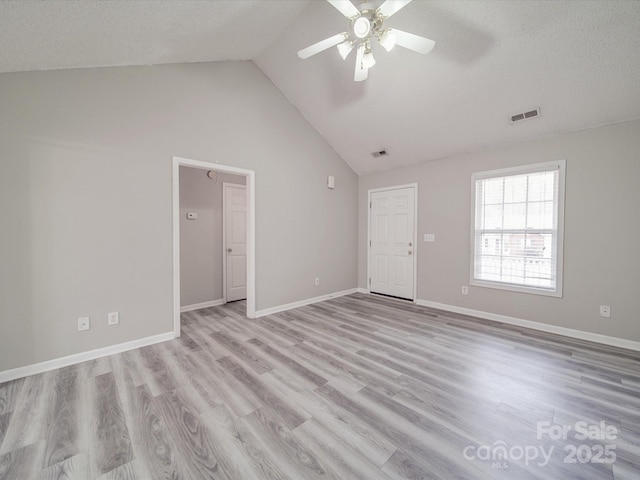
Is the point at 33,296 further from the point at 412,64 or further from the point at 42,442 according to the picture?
the point at 412,64

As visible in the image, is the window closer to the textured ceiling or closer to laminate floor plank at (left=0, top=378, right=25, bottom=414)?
the textured ceiling

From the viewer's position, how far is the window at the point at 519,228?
3.29 metres

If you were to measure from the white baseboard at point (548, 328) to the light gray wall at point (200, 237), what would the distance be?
149 inches

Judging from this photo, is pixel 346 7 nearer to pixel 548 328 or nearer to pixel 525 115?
pixel 525 115

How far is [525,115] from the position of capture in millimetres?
3133

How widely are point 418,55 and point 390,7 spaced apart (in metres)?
1.18

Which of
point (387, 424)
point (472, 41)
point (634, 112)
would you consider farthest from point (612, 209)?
point (387, 424)

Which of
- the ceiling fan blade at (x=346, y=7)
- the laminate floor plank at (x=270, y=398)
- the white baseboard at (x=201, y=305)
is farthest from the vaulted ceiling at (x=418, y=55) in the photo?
the white baseboard at (x=201, y=305)

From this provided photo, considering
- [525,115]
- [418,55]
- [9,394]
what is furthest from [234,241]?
[525,115]

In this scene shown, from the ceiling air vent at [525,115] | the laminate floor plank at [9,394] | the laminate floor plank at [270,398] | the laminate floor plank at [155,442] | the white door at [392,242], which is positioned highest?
the ceiling air vent at [525,115]

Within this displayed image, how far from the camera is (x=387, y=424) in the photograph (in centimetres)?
168

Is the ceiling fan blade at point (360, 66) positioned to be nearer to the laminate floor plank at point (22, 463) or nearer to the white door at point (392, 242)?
the white door at point (392, 242)

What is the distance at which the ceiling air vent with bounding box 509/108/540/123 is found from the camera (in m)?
3.06

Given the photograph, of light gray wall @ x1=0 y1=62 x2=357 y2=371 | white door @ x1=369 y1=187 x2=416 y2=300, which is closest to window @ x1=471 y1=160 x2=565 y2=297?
white door @ x1=369 y1=187 x2=416 y2=300
